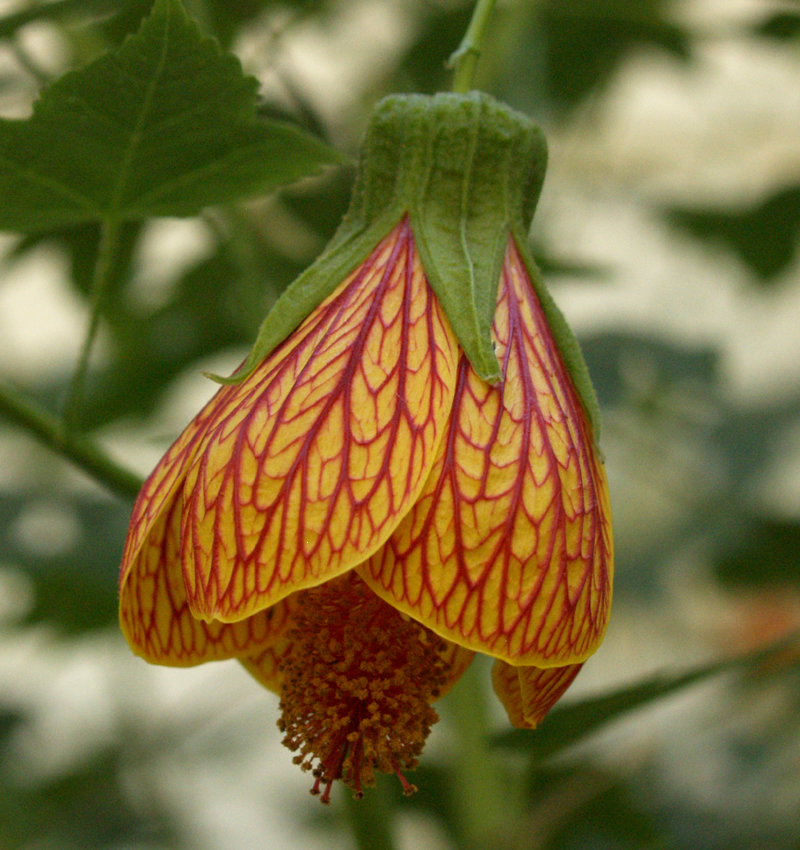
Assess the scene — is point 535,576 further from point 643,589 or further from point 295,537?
point 643,589

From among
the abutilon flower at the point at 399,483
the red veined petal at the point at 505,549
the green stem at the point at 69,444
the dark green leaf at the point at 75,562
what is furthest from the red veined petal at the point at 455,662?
the dark green leaf at the point at 75,562

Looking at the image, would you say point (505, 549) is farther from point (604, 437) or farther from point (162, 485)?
point (604, 437)

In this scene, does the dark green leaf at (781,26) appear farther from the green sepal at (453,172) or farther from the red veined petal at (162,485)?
the red veined petal at (162,485)

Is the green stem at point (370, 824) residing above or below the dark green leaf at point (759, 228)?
below

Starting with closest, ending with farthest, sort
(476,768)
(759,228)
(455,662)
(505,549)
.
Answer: (505,549) → (455,662) → (476,768) → (759,228)

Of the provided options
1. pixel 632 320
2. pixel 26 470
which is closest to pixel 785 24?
pixel 632 320

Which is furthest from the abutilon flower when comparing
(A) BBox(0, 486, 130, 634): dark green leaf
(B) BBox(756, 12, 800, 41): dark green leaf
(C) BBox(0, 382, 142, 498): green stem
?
(B) BBox(756, 12, 800, 41): dark green leaf

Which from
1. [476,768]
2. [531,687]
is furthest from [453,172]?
[476,768]
